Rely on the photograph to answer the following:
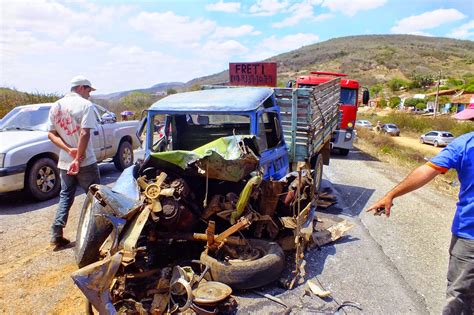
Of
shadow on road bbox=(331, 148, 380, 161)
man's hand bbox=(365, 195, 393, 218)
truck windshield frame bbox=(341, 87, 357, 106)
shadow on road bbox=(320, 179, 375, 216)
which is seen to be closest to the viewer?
man's hand bbox=(365, 195, 393, 218)

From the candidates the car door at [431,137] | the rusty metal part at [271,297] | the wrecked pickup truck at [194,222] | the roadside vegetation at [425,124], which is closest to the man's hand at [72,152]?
the wrecked pickup truck at [194,222]

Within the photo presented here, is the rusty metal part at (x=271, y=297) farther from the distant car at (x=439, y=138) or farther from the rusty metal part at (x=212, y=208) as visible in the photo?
the distant car at (x=439, y=138)

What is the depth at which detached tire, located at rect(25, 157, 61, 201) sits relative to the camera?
600 cm

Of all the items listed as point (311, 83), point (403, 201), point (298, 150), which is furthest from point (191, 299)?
point (311, 83)

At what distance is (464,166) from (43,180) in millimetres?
6354

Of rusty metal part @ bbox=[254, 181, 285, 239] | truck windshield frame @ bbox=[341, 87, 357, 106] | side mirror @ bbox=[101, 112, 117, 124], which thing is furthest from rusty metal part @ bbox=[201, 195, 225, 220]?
truck windshield frame @ bbox=[341, 87, 357, 106]

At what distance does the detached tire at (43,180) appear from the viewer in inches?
236

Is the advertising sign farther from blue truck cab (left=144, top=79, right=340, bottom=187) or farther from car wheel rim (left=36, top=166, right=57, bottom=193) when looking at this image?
car wheel rim (left=36, top=166, right=57, bottom=193)

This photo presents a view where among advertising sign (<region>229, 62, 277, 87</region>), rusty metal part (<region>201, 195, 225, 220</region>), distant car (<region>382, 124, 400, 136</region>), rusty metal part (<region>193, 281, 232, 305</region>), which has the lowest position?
distant car (<region>382, 124, 400, 136</region>)

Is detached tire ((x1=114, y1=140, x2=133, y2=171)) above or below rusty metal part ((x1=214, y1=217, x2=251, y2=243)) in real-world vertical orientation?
below

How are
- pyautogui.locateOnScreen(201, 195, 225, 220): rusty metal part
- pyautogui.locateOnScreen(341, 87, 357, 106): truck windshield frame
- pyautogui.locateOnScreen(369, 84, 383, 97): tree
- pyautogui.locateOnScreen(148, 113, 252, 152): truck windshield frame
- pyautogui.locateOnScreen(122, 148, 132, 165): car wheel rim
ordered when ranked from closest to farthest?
pyautogui.locateOnScreen(201, 195, 225, 220): rusty metal part < pyautogui.locateOnScreen(148, 113, 252, 152): truck windshield frame < pyautogui.locateOnScreen(122, 148, 132, 165): car wheel rim < pyautogui.locateOnScreen(341, 87, 357, 106): truck windshield frame < pyautogui.locateOnScreen(369, 84, 383, 97): tree

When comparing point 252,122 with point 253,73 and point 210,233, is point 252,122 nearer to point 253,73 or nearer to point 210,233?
point 210,233

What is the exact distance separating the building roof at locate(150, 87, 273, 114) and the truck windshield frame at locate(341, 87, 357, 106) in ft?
25.1

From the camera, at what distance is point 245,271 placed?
3.39 meters
